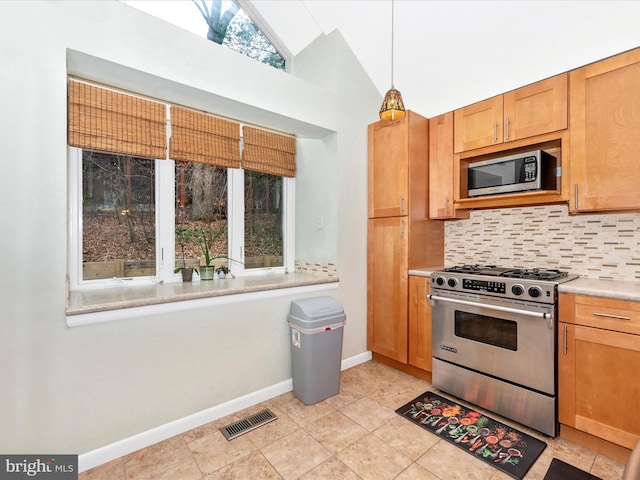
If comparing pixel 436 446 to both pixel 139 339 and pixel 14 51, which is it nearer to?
pixel 139 339

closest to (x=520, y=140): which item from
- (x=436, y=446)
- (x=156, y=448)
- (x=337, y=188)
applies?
(x=337, y=188)

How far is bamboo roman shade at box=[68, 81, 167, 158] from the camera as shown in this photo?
194 cm

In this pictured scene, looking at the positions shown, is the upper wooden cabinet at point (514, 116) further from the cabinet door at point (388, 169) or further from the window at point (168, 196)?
the window at point (168, 196)

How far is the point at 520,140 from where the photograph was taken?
2.34m

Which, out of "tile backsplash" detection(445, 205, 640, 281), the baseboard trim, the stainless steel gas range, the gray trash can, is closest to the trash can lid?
the gray trash can

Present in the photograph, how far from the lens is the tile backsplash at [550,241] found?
2.15m

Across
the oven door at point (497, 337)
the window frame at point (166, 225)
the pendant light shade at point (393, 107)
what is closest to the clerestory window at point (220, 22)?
the window frame at point (166, 225)

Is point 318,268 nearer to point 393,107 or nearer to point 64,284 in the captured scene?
point 393,107

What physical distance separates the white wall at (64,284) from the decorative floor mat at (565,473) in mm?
1752

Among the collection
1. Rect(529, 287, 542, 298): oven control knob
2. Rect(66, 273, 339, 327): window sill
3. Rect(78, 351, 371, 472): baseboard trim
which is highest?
Rect(529, 287, 542, 298): oven control knob

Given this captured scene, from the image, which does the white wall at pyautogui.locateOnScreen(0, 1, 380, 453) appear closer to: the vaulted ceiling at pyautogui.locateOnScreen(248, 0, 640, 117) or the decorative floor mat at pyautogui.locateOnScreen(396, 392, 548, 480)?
the vaulted ceiling at pyautogui.locateOnScreen(248, 0, 640, 117)

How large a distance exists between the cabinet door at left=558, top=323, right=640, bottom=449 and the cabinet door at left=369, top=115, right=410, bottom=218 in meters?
1.49

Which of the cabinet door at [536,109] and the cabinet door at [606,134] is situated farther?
the cabinet door at [536,109]

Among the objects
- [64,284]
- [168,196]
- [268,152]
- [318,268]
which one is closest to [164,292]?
[64,284]
